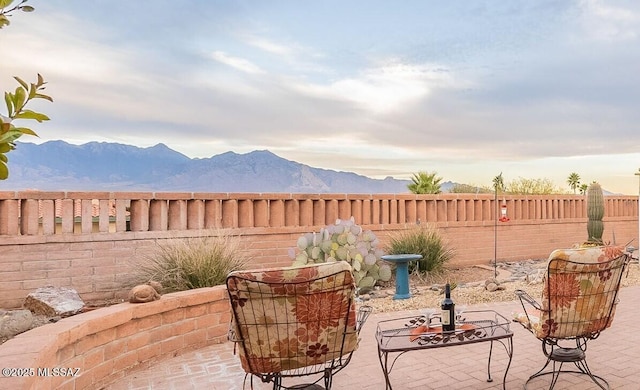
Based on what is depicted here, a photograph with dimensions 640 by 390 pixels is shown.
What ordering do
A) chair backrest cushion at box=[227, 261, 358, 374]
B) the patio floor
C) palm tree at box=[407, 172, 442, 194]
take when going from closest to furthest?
1. chair backrest cushion at box=[227, 261, 358, 374]
2. the patio floor
3. palm tree at box=[407, 172, 442, 194]

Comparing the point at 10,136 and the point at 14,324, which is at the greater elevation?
the point at 10,136

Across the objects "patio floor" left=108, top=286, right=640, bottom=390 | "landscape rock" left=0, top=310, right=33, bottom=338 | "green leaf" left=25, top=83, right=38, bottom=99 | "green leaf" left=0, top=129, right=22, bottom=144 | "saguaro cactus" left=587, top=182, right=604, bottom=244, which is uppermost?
"green leaf" left=25, top=83, right=38, bottom=99

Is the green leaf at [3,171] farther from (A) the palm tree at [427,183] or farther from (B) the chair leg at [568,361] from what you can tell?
(A) the palm tree at [427,183]

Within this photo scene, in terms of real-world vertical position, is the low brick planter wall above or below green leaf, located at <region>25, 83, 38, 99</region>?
below

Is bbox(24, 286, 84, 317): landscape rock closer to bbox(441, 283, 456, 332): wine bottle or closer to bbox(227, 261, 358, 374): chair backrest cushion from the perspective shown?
bbox(227, 261, 358, 374): chair backrest cushion

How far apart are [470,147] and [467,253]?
375 centimetres

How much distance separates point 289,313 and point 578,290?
2.10m

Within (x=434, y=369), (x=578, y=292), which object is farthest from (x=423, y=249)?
(x=578, y=292)

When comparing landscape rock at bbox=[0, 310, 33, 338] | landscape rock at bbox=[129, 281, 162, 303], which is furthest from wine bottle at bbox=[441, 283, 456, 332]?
landscape rock at bbox=[0, 310, 33, 338]

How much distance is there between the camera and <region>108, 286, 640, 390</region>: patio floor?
3.99 metres

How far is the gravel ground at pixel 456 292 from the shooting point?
7.08 m

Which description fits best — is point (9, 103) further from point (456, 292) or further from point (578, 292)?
point (456, 292)

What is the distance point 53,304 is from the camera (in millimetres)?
5918

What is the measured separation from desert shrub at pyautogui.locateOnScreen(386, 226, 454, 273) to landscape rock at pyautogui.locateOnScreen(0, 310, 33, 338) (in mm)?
6284
